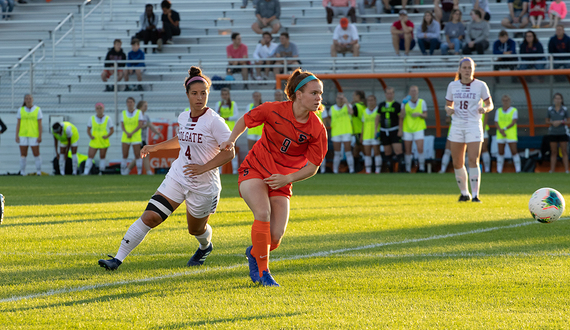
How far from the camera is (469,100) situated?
36.0ft

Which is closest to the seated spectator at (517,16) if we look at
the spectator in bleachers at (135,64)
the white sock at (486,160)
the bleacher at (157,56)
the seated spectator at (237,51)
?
the bleacher at (157,56)

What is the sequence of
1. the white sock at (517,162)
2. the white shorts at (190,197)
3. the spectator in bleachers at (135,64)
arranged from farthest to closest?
the spectator in bleachers at (135,64)
the white sock at (517,162)
the white shorts at (190,197)

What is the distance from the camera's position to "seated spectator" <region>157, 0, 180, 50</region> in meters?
25.6

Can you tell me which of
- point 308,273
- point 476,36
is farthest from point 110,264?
point 476,36

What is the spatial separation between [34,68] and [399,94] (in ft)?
39.6

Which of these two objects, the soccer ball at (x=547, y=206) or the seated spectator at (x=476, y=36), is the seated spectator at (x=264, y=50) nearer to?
the seated spectator at (x=476, y=36)

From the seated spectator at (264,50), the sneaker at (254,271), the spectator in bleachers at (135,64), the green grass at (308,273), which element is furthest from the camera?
the spectator in bleachers at (135,64)

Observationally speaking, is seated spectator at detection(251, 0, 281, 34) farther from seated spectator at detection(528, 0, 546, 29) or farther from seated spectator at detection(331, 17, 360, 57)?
seated spectator at detection(528, 0, 546, 29)

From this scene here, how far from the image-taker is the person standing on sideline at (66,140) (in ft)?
67.9

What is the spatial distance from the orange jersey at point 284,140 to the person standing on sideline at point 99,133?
1623 cm

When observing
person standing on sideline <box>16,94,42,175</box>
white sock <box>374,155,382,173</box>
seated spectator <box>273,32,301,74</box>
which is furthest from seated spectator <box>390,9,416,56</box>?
person standing on sideline <box>16,94,42,175</box>

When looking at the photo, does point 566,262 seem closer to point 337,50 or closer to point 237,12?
point 337,50

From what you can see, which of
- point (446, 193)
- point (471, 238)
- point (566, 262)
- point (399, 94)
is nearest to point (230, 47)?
point (399, 94)

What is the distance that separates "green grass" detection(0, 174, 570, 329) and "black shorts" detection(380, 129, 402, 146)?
10235 mm
